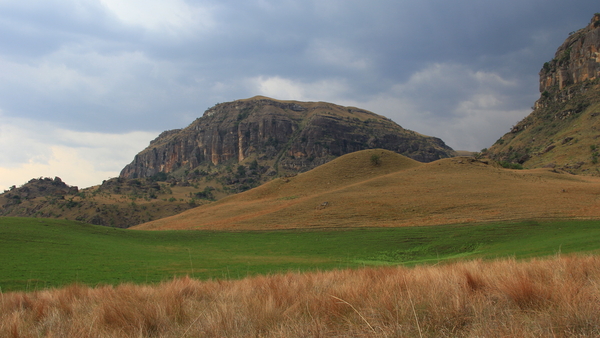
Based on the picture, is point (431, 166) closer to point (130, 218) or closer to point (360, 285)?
point (360, 285)

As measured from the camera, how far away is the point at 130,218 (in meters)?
70.8

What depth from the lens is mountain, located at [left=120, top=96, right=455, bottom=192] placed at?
451 feet

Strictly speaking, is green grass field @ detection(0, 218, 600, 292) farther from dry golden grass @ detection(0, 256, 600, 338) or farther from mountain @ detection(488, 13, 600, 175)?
mountain @ detection(488, 13, 600, 175)

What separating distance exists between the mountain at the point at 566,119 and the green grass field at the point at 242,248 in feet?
168

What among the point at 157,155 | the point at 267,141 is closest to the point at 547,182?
the point at 267,141

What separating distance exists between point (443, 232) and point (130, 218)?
65.3 metres

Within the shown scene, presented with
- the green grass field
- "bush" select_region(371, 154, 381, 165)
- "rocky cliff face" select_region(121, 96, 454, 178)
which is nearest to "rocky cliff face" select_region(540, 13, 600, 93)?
"rocky cliff face" select_region(121, 96, 454, 178)

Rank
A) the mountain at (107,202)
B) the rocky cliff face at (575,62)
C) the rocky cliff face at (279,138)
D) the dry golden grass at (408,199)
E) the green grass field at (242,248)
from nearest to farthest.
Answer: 1. the green grass field at (242,248)
2. the dry golden grass at (408,199)
3. the mountain at (107,202)
4. the rocky cliff face at (575,62)
5. the rocky cliff face at (279,138)

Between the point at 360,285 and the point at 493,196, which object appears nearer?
the point at 360,285

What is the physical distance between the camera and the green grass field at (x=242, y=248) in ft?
49.9

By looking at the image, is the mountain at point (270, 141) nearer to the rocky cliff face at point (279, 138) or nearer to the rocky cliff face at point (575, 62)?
the rocky cliff face at point (279, 138)

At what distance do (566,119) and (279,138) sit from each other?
4089 inches

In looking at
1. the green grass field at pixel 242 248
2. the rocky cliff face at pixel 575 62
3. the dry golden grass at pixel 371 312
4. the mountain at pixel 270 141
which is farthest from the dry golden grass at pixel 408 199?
the mountain at pixel 270 141

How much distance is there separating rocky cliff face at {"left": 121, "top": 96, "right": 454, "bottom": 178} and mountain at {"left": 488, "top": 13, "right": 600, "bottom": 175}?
52901 millimetres
